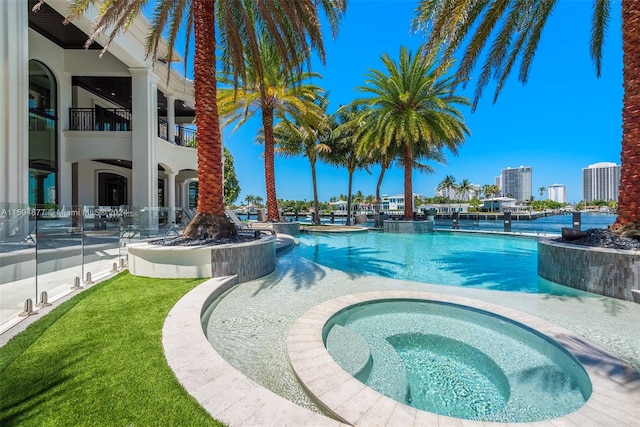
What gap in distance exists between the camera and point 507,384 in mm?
3350

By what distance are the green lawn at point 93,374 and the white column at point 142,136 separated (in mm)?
10408

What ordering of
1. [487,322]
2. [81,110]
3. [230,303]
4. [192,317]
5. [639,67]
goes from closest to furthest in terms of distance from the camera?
[192,317] → [487,322] → [230,303] → [639,67] → [81,110]

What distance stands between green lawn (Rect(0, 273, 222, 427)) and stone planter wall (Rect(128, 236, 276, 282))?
1930 millimetres

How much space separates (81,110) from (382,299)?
1617cm

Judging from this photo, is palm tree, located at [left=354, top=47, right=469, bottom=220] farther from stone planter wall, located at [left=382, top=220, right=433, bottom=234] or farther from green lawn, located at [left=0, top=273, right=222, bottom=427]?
green lawn, located at [left=0, top=273, right=222, bottom=427]

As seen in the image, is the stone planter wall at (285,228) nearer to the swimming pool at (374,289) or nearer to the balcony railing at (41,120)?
the swimming pool at (374,289)

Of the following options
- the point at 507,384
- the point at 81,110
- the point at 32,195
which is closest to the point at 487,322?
the point at 507,384

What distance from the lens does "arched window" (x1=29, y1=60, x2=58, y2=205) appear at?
11.6 meters

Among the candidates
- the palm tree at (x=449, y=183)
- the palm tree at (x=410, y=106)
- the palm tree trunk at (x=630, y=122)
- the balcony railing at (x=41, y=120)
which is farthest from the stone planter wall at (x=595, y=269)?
the palm tree at (x=449, y=183)

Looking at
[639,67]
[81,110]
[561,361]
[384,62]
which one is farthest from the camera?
[384,62]

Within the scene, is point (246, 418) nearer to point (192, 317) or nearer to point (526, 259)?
point (192, 317)

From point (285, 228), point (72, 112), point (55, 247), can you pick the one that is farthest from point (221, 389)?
point (72, 112)

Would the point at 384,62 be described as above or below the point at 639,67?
above

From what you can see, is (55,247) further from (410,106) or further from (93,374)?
(410,106)
